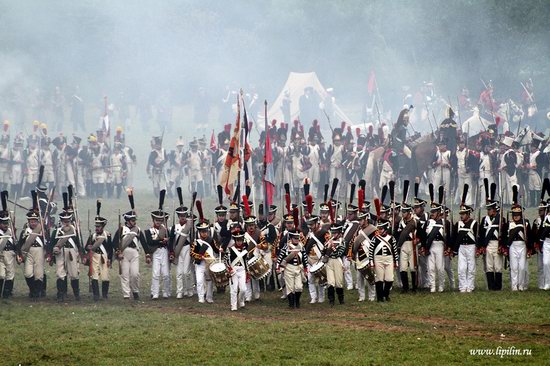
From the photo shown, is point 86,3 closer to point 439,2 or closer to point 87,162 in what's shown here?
point 439,2

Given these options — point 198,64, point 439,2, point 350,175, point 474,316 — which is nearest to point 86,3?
point 198,64

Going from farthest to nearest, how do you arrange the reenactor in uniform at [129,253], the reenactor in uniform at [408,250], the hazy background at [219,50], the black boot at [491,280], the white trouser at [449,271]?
the hazy background at [219,50], the reenactor in uniform at [129,253], the white trouser at [449,271], the reenactor in uniform at [408,250], the black boot at [491,280]

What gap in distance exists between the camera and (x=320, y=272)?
20.3m

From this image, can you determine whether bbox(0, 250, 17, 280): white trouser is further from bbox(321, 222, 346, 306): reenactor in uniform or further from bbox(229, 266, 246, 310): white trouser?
bbox(321, 222, 346, 306): reenactor in uniform

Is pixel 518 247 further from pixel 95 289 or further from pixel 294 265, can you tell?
pixel 95 289

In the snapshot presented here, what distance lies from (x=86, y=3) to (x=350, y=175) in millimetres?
43784

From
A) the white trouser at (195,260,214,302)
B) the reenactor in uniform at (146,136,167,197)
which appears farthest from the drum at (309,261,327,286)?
the reenactor in uniform at (146,136,167,197)

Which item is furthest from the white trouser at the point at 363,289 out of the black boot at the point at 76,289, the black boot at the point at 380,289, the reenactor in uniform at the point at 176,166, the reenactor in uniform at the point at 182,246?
the reenactor in uniform at the point at 176,166

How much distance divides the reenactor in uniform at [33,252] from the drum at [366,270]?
24.7 feet

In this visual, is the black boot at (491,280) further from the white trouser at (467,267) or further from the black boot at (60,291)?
the black boot at (60,291)

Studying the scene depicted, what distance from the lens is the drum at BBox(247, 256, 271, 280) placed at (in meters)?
20.7

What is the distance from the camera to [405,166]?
3675cm

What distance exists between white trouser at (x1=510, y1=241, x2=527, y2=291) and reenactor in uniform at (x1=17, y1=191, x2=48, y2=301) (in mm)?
10707

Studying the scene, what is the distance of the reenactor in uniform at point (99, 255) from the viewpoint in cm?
2212
